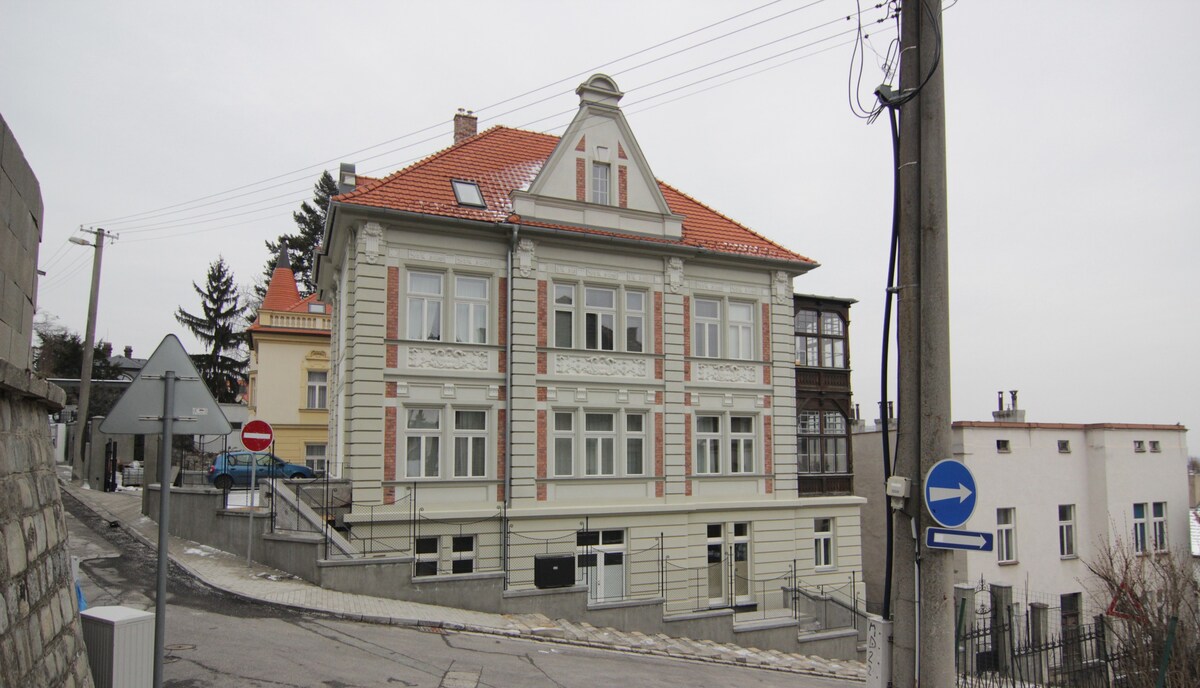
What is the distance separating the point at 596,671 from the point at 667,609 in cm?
950

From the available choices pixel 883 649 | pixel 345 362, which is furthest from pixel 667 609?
→ pixel 883 649

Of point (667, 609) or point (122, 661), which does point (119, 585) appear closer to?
point (122, 661)

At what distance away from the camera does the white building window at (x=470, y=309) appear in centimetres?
2083

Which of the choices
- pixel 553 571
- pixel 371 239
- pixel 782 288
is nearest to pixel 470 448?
pixel 553 571

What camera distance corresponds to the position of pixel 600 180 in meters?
22.9

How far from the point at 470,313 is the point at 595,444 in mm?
4896

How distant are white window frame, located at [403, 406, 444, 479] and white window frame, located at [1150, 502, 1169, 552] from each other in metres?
27.2

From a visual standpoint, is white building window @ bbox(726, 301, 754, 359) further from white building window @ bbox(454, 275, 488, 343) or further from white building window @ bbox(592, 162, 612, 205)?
white building window @ bbox(454, 275, 488, 343)

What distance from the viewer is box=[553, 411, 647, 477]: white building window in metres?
21.6

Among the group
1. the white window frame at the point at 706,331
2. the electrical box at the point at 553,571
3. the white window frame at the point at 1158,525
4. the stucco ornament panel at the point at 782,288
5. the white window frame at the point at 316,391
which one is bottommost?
the white window frame at the point at 1158,525

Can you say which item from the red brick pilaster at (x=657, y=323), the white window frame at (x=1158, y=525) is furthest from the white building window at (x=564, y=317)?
the white window frame at (x=1158, y=525)

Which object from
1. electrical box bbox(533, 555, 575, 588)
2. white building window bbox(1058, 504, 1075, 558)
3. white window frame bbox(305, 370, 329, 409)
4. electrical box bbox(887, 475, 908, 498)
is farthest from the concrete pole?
white building window bbox(1058, 504, 1075, 558)

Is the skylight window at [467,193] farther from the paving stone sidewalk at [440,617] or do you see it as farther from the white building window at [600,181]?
the paving stone sidewalk at [440,617]

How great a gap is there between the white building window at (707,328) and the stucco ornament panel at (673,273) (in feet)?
3.52
